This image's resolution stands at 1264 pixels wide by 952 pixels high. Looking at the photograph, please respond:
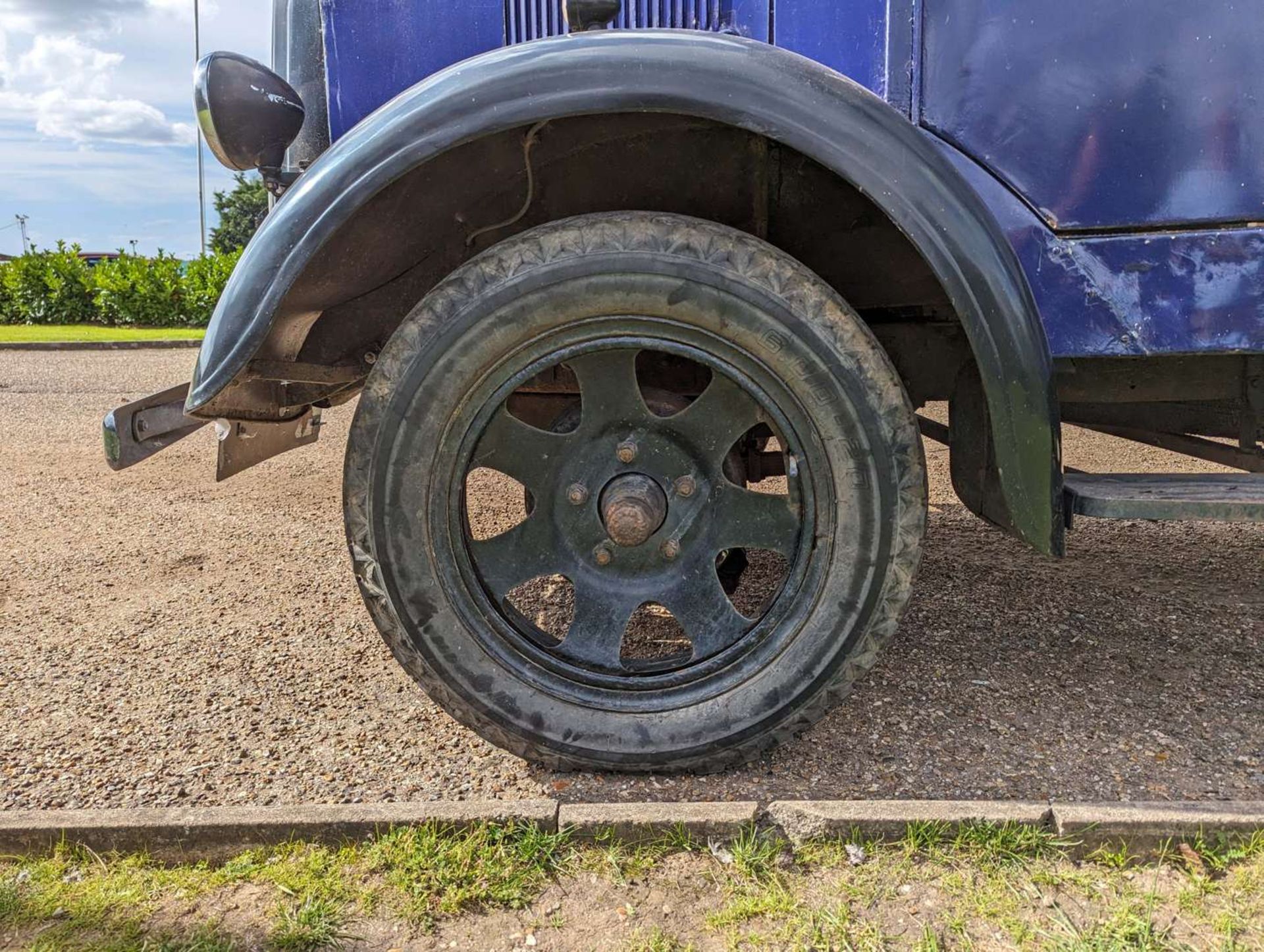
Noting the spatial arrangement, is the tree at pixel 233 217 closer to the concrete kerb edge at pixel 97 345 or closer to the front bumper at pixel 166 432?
the concrete kerb edge at pixel 97 345

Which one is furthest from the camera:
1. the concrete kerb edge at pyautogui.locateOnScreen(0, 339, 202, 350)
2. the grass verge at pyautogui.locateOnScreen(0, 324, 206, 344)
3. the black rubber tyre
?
the grass verge at pyautogui.locateOnScreen(0, 324, 206, 344)

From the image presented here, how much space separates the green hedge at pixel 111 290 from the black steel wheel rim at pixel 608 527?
16360 mm

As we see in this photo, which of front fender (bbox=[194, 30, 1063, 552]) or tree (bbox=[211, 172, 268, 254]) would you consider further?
tree (bbox=[211, 172, 268, 254])

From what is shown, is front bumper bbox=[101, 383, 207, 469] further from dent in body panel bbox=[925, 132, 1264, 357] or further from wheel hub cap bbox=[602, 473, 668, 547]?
dent in body panel bbox=[925, 132, 1264, 357]

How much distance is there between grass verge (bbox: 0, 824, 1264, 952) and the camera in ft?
5.21

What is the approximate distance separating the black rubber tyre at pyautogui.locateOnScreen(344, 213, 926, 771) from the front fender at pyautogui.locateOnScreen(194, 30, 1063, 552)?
21 centimetres

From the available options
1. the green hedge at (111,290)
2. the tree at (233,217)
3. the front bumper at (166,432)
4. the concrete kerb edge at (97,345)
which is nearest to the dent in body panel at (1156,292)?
the front bumper at (166,432)

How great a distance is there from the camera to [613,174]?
2.19 meters

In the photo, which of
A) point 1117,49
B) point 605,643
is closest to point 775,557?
point 605,643

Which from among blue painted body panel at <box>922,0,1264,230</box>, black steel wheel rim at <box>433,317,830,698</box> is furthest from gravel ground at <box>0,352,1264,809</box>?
blue painted body panel at <box>922,0,1264,230</box>

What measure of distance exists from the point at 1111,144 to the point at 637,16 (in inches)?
47.1

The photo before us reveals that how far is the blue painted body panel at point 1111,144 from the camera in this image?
1954 millimetres

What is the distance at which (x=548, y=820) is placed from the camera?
5.97ft

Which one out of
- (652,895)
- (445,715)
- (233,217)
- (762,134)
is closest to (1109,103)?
(762,134)
